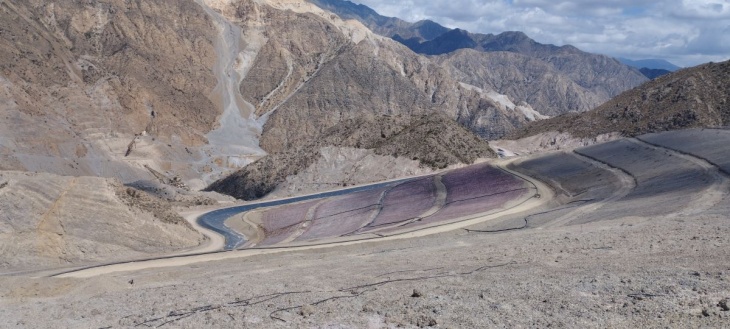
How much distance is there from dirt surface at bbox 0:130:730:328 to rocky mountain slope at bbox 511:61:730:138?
6458 cm

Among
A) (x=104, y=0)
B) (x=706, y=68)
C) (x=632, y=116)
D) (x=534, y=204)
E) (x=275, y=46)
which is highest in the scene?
(x=104, y=0)

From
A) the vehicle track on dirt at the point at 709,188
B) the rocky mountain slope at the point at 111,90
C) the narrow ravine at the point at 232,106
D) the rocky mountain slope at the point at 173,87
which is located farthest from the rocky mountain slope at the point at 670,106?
the rocky mountain slope at the point at 111,90

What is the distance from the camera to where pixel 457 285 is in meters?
15.8

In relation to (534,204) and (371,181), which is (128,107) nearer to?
(371,181)

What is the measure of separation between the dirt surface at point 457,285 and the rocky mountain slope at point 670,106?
64.6 metres

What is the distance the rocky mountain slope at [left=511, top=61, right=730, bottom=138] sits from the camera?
86688 millimetres

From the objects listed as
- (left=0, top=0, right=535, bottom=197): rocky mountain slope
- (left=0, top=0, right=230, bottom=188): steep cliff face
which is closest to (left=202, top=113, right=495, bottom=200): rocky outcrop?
(left=0, top=0, right=535, bottom=197): rocky mountain slope

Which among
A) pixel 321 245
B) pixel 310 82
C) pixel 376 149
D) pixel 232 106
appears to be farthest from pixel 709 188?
pixel 310 82

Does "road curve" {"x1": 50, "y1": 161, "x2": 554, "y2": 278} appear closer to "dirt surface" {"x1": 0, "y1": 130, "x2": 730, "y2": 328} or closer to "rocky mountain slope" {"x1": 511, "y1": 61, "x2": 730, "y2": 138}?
"dirt surface" {"x1": 0, "y1": 130, "x2": 730, "y2": 328}

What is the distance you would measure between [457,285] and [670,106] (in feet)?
285

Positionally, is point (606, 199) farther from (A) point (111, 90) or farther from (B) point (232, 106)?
(B) point (232, 106)

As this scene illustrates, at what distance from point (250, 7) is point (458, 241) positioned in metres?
173

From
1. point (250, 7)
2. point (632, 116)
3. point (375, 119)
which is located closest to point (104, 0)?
point (250, 7)

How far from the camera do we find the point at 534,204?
4012cm
